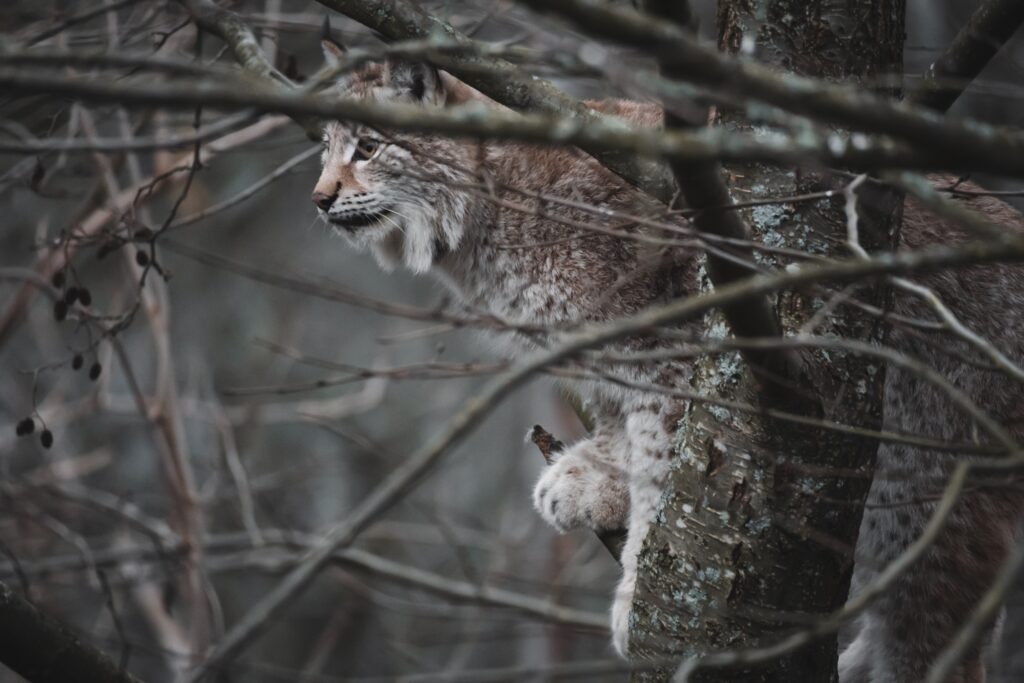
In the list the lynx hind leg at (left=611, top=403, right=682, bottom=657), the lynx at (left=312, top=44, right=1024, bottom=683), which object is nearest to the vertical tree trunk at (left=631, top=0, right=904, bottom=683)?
the lynx at (left=312, top=44, right=1024, bottom=683)

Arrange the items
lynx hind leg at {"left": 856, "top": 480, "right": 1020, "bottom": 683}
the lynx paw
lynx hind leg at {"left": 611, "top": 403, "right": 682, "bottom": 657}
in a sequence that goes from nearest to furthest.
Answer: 1. lynx hind leg at {"left": 856, "top": 480, "right": 1020, "bottom": 683}
2. lynx hind leg at {"left": 611, "top": 403, "right": 682, "bottom": 657}
3. the lynx paw

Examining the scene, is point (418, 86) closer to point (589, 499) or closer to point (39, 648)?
point (589, 499)

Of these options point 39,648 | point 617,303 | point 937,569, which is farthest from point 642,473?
point 39,648

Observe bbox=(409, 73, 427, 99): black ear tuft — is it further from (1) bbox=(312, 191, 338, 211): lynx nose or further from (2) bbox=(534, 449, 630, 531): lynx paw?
(2) bbox=(534, 449, 630, 531): lynx paw

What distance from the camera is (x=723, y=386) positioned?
2.73m

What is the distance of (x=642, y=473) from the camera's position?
393cm

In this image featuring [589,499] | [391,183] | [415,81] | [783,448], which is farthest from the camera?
[391,183]

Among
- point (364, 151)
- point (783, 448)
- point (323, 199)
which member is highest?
point (364, 151)

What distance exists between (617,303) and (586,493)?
76 centimetres

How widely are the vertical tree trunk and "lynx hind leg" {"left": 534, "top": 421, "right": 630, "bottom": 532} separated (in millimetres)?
1384

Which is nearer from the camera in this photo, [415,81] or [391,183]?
[415,81]

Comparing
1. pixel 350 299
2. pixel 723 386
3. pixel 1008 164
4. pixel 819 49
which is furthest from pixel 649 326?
pixel 819 49

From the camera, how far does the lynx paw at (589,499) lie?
420 centimetres

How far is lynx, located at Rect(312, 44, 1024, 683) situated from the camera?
3773mm
